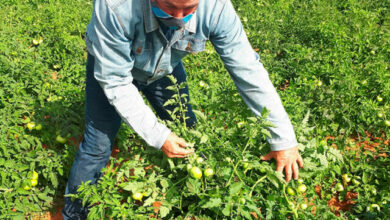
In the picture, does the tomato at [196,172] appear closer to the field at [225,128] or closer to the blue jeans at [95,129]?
the field at [225,128]

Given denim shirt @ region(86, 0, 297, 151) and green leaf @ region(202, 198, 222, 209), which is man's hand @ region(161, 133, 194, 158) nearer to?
denim shirt @ region(86, 0, 297, 151)

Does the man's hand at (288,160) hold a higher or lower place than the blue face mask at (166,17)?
lower

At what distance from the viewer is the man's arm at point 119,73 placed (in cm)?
138

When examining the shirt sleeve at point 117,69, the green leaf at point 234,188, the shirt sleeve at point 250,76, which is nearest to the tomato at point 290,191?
the shirt sleeve at point 250,76

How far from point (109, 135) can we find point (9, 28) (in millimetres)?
3001

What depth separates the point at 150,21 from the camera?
4.70ft

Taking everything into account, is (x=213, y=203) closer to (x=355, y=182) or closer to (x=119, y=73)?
(x=119, y=73)

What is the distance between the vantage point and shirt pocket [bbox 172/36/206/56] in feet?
5.36

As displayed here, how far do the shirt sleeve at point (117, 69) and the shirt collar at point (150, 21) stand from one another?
0.10 m

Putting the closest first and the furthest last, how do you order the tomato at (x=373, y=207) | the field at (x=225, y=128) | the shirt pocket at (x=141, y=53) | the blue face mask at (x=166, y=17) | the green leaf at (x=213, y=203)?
the blue face mask at (x=166, y=17)
the green leaf at (x=213, y=203)
the shirt pocket at (x=141, y=53)
the field at (x=225, y=128)
the tomato at (x=373, y=207)

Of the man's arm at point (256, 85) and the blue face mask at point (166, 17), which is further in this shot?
the man's arm at point (256, 85)

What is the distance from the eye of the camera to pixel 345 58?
154 inches

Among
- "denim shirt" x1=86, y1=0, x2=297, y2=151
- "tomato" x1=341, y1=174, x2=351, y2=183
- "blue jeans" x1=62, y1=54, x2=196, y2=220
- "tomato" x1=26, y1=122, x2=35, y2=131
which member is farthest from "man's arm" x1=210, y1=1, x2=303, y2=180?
"tomato" x1=26, y1=122, x2=35, y2=131

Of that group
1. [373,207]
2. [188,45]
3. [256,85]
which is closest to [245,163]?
[256,85]
